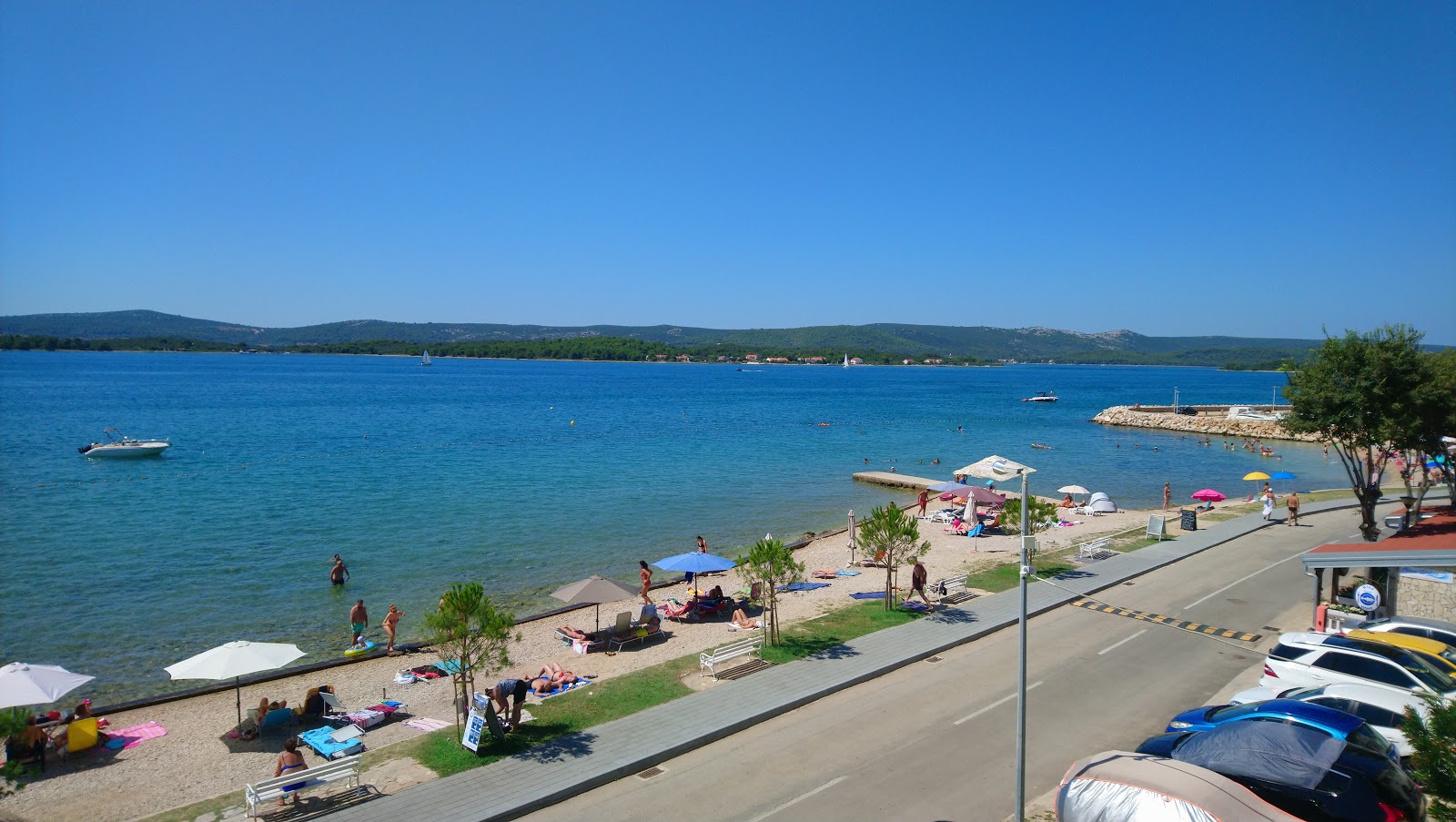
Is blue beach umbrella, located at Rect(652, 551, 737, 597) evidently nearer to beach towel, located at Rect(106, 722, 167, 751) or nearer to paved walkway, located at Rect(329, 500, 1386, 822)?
paved walkway, located at Rect(329, 500, 1386, 822)

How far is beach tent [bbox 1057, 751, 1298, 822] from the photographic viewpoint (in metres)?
7.30

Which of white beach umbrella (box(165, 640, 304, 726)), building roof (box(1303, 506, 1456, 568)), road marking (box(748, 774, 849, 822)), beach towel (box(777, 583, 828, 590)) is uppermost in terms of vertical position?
building roof (box(1303, 506, 1456, 568))

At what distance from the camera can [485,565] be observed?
2575cm

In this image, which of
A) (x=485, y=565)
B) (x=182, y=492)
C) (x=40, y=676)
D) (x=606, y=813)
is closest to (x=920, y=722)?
(x=606, y=813)

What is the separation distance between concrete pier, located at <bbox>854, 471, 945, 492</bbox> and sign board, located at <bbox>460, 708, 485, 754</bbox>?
34.8 meters

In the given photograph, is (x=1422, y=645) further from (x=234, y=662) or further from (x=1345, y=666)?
(x=234, y=662)

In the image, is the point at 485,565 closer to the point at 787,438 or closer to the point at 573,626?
the point at 573,626

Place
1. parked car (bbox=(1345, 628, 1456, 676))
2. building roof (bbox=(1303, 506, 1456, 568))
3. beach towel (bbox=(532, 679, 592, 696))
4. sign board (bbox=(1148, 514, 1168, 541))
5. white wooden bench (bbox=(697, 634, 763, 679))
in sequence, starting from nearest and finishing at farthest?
parked car (bbox=(1345, 628, 1456, 676)) < building roof (bbox=(1303, 506, 1456, 568)) < beach towel (bbox=(532, 679, 592, 696)) < white wooden bench (bbox=(697, 634, 763, 679)) < sign board (bbox=(1148, 514, 1168, 541))

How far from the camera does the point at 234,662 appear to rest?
13.6 meters

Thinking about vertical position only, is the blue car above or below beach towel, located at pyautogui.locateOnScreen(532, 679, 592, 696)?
above

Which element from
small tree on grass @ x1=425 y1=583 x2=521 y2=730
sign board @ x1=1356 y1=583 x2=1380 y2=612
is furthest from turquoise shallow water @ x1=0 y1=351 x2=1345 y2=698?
sign board @ x1=1356 y1=583 x2=1380 y2=612

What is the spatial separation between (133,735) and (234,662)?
6.04 ft

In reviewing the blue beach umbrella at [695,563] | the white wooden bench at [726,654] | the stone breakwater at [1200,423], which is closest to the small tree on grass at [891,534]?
the blue beach umbrella at [695,563]

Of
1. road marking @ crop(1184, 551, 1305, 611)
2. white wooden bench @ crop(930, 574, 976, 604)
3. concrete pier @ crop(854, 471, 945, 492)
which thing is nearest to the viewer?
road marking @ crop(1184, 551, 1305, 611)
